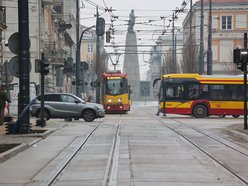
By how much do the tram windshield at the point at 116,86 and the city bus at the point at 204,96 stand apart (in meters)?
8.79

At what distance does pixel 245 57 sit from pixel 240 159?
9068mm

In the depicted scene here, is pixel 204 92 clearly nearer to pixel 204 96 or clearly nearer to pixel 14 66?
pixel 204 96

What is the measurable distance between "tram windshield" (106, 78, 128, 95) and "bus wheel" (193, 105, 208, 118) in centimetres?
1000

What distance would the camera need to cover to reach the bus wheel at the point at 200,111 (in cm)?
3834

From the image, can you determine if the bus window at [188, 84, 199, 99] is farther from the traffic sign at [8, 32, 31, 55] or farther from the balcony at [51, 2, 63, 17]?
the balcony at [51, 2, 63, 17]

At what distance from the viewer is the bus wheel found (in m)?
38.3

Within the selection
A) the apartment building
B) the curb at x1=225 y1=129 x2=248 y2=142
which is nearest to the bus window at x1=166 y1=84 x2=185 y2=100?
the curb at x1=225 y1=129 x2=248 y2=142

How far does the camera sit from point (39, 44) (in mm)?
45531

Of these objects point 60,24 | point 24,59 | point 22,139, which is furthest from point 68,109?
point 60,24

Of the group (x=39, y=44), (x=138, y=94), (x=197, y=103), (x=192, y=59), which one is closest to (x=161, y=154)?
(x=197, y=103)

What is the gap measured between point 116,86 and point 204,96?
1066 centimetres

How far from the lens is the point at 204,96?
3847 cm

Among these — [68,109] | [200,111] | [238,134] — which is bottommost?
[238,134]

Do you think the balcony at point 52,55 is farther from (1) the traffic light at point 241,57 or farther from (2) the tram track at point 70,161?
(2) the tram track at point 70,161
